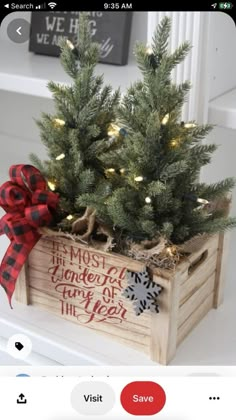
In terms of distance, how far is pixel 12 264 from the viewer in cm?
63

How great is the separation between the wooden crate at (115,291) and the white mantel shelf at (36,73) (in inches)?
9.2

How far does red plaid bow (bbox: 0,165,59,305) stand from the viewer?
24.0 inches

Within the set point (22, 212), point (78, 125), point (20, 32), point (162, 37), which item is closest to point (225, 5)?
point (162, 37)

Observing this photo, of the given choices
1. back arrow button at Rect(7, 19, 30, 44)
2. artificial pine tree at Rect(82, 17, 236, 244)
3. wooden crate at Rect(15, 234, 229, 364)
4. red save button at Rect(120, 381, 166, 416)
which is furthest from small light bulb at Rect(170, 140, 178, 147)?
back arrow button at Rect(7, 19, 30, 44)

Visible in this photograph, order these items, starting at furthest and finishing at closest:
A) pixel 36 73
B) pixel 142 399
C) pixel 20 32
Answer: pixel 20 32 < pixel 36 73 < pixel 142 399

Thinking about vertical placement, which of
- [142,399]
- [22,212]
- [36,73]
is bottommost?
[142,399]

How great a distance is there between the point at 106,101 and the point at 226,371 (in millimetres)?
305

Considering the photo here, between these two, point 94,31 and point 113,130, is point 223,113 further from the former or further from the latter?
point 94,31

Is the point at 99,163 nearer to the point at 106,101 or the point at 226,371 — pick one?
the point at 106,101

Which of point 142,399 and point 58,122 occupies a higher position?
point 58,122

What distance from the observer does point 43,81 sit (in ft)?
2.51

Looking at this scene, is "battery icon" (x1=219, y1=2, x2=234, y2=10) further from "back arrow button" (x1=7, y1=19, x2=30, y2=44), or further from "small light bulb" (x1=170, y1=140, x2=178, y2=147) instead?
"back arrow button" (x1=7, y1=19, x2=30, y2=44)

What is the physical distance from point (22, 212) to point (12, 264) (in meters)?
0.06

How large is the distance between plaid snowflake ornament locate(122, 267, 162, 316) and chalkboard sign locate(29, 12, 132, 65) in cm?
39
